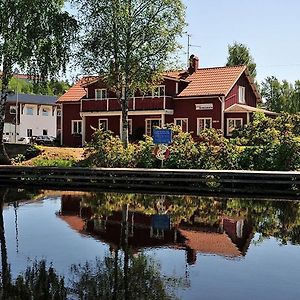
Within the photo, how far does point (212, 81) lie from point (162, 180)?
20.4 metres

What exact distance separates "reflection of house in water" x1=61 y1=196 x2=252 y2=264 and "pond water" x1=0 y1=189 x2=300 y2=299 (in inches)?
0.8

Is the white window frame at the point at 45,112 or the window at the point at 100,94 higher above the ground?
the white window frame at the point at 45,112

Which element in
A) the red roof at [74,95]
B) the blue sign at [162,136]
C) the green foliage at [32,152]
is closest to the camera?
the blue sign at [162,136]

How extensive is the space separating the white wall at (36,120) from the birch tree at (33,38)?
4092cm

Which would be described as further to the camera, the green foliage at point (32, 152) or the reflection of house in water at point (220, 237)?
the green foliage at point (32, 152)

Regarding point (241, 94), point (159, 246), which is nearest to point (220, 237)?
point (159, 246)

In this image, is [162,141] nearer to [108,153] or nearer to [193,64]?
[108,153]

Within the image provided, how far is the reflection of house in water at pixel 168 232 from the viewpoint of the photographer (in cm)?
1036

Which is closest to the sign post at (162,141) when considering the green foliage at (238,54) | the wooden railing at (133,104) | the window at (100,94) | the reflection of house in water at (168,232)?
the reflection of house in water at (168,232)

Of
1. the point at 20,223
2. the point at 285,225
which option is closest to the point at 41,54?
the point at 20,223

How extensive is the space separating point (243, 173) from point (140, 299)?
45.1 ft

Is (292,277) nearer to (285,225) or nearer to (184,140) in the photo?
(285,225)

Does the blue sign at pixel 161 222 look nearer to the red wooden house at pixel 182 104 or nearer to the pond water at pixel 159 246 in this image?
the pond water at pixel 159 246

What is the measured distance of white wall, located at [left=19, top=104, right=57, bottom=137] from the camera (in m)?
68.7
